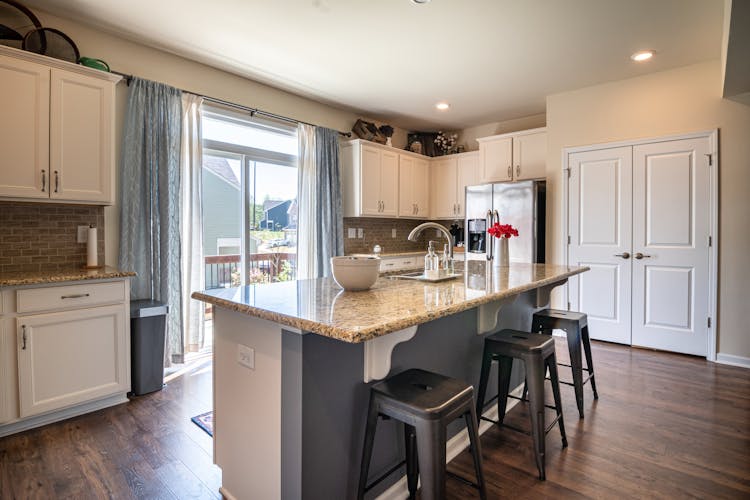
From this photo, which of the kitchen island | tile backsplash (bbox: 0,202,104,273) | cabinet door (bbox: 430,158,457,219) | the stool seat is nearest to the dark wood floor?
the kitchen island

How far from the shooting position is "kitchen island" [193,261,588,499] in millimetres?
1298

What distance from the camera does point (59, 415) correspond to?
8.04 feet

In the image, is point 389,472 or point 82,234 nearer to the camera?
point 389,472

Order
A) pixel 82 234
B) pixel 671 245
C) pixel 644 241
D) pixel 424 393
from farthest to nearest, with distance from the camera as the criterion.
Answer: pixel 644 241, pixel 671 245, pixel 82 234, pixel 424 393

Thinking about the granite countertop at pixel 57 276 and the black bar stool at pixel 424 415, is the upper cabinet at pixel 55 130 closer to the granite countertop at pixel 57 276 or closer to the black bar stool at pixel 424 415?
the granite countertop at pixel 57 276

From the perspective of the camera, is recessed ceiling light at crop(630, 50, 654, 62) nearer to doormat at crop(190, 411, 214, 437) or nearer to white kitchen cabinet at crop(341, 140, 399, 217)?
white kitchen cabinet at crop(341, 140, 399, 217)

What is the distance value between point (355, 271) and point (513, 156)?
3.81m

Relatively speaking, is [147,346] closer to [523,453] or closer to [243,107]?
[243,107]

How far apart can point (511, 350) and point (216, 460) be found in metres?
1.48

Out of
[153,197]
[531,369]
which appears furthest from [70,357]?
[531,369]

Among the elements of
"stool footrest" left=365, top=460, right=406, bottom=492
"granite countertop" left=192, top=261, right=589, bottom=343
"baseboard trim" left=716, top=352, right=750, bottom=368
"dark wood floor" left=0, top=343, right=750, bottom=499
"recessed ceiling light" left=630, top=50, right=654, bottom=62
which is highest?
"recessed ceiling light" left=630, top=50, right=654, bottom=62

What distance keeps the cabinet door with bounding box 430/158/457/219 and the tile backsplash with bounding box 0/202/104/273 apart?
4087mm

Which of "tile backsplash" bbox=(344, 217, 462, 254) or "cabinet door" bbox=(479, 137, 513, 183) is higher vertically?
"cabinet door" bbox=(479, 137, 513, 183)

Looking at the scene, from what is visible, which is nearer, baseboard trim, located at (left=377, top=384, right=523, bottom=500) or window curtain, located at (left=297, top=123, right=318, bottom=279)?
baseboard trim, located at (left=377, top=384, right=523, bottom=500)
